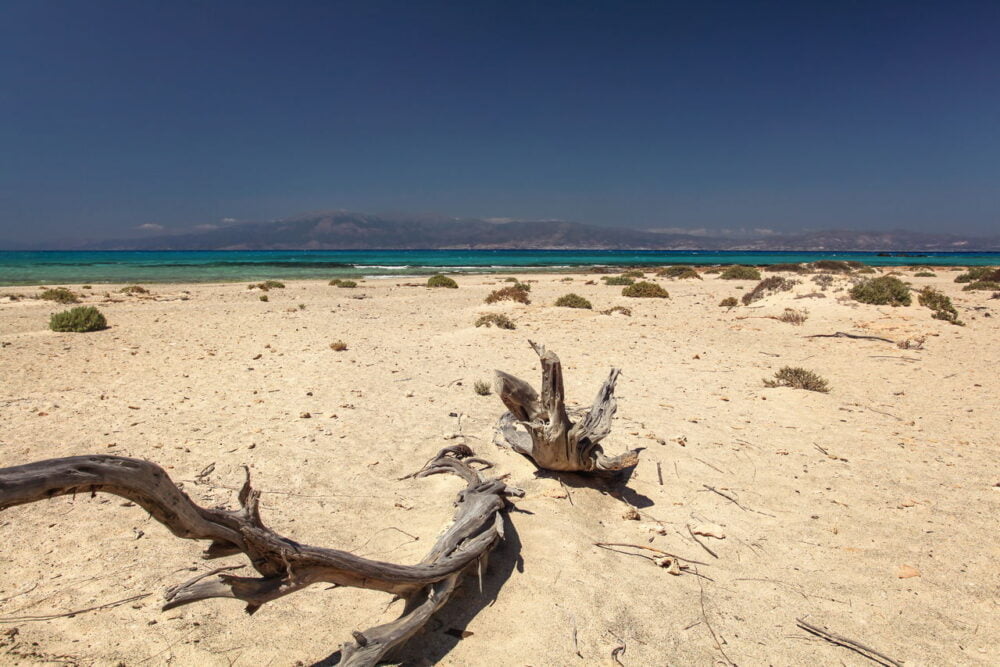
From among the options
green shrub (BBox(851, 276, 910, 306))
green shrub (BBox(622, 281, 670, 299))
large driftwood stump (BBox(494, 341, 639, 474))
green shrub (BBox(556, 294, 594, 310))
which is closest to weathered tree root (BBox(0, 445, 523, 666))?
large driftwood stump (BBox(494, 341, 639, 474))

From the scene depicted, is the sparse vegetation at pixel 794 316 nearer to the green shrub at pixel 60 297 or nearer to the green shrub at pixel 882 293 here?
the green shrub at pixel 882 293

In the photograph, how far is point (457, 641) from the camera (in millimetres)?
3082

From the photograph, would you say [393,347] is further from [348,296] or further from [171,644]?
[348,296]

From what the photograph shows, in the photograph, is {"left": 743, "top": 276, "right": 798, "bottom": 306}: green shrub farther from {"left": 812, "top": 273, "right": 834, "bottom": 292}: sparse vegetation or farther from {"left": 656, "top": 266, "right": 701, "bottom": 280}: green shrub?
{"left": 656, "top": 266, "right": 701, "bottom": 280}: green shrub

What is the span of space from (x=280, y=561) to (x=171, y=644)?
1.16m

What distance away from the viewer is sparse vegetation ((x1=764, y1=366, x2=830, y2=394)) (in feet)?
27.7

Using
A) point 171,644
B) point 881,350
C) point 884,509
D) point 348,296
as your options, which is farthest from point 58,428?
point 348,296

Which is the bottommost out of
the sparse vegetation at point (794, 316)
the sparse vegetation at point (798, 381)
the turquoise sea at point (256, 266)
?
the sparse vegetation at point (798, 381)

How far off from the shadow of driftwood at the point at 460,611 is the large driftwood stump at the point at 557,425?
1062 millimetres

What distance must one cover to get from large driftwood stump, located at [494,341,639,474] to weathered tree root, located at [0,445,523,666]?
1.43 metres

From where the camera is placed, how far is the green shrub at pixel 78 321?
12109 millimetres

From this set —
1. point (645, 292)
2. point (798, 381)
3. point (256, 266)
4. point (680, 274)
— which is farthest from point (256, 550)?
point (256, 266)

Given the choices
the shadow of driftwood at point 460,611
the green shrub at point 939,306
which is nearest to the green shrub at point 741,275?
the green shrub at point 939,306

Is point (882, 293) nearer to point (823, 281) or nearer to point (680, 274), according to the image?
point (823, 281)
